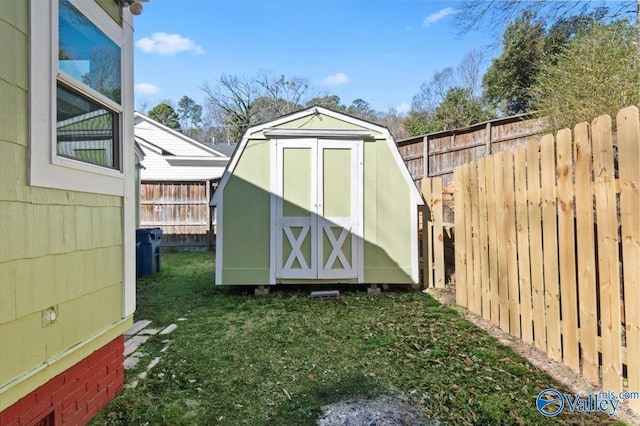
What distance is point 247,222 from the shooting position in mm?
5035

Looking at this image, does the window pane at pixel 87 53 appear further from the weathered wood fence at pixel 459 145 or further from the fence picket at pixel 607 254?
the weathered wood fence at pixel 459 145

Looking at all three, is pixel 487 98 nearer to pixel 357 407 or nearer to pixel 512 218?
pixel 512 218

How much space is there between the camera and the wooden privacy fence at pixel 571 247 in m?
1.96

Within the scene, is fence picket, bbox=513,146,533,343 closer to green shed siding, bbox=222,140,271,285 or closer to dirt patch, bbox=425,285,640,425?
dirt patch, bbox=425,285,640,425

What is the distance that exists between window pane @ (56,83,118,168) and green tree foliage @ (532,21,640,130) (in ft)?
14.7

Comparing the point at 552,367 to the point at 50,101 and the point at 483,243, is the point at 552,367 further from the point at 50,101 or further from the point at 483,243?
the point at 50,101

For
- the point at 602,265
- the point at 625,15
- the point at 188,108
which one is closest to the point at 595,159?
the point at 602,265

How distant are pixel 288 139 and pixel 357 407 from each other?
371 cm

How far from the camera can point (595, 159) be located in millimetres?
2129

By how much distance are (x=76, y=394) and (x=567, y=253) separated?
10.5ft

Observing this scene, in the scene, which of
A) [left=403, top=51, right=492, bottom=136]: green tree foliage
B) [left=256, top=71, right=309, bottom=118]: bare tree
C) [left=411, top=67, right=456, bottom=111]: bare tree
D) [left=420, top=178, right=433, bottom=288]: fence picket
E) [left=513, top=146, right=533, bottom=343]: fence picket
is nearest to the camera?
[left=513, top=146, right=533, bottom=343]: fence picket

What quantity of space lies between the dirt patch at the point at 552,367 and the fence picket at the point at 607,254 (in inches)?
4.9

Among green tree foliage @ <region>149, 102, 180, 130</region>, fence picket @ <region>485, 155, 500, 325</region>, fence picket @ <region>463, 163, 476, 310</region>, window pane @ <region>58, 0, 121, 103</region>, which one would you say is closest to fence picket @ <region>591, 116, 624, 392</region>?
fence picket @ <region>485, 155, 500, 325</region>

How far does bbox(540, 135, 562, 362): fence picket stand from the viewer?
99.8 inches
